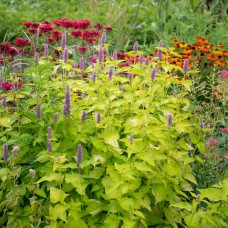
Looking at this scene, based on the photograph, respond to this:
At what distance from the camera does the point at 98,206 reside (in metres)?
2.54

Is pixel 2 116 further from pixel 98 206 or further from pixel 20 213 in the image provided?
pixel 98 206

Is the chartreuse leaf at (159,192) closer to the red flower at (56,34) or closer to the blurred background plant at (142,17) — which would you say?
the red flower at (56,34)

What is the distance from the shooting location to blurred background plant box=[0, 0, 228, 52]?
20.9 ft

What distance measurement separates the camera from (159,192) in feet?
8.36

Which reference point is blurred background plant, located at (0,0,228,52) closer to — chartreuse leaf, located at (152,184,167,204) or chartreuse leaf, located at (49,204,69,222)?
chartreuse leaf, located at (152,184,167,204)

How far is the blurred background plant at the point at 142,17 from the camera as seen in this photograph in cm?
637

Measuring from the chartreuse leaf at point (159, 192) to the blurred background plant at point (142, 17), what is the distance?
3347 millimetres

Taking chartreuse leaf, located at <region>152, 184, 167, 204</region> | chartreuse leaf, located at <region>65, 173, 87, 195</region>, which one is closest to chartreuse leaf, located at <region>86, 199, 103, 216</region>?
chartreuse leaf, located at <region>65, 173, 87, 195</region>

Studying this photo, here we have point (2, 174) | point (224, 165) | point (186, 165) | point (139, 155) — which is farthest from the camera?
point (224, 165)

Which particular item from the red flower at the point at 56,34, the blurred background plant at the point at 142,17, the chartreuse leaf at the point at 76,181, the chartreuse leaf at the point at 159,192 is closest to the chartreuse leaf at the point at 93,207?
the chartreuse leaf at the point at 76,181

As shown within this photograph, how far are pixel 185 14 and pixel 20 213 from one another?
4.79 metres

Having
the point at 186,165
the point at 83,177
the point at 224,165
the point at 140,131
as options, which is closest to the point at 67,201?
the point at 83,177

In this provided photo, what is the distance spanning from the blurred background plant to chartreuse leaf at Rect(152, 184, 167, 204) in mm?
3347

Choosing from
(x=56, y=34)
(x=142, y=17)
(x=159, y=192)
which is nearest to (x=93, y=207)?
(x=159, y=192)
